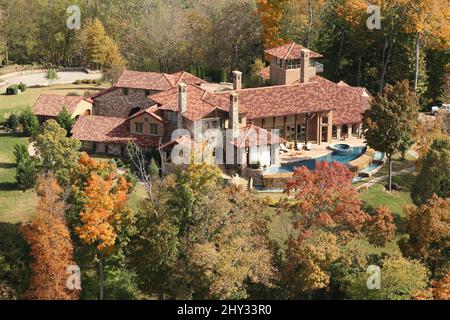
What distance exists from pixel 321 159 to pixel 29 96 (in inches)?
1587

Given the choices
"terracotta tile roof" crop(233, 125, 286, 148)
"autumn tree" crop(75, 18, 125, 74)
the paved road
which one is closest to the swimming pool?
"terracotta tile roof" crop(233, 125, 286, 148)

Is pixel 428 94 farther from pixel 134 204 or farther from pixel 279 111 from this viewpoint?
pixel 134 204

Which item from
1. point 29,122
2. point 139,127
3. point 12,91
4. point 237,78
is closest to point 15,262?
point 139,127

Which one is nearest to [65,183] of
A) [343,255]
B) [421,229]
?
[343,255]

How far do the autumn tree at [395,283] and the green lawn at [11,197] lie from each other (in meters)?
26.3

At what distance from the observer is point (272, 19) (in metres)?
104

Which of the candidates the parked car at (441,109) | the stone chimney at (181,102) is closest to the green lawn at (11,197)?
the stone chimney at (181,102)

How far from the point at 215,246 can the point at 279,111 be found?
2747 cm

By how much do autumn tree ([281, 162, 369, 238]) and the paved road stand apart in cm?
5848

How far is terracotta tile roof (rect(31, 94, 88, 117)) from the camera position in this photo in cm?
8631

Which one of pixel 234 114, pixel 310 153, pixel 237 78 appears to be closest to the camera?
pixel 234 114

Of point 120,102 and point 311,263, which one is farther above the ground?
point 120,102

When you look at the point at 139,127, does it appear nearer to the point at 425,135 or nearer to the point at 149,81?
the point at 149,81

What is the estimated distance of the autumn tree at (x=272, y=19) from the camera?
103438mm
